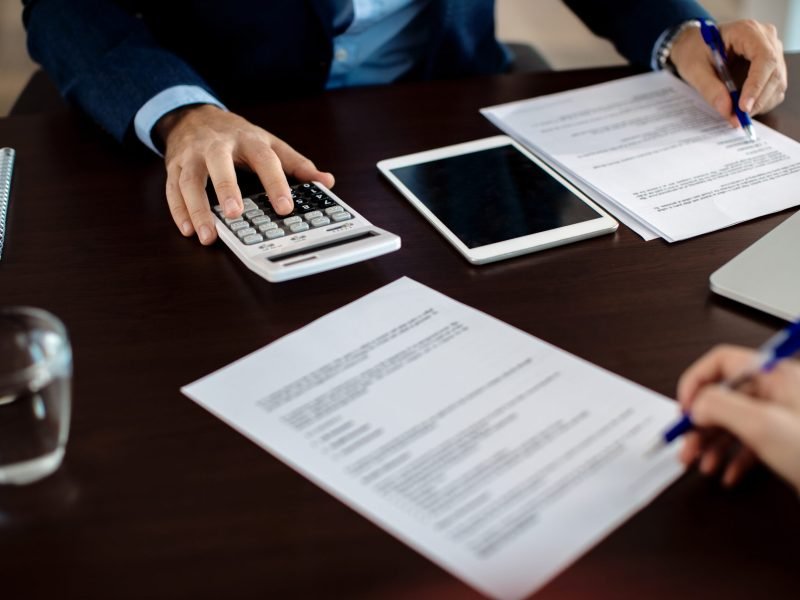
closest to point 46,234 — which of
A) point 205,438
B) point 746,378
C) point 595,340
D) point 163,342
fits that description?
point 163,342

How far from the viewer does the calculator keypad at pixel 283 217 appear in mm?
711

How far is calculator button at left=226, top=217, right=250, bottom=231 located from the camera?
72cm

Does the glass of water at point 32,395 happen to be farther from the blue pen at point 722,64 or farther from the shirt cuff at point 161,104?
the blue pen at point 722,64

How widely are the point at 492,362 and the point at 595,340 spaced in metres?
0.08

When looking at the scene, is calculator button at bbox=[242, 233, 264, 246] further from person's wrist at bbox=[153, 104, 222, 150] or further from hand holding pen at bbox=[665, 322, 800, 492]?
hand holding pen at bbox=[665, 322, 800, 492]

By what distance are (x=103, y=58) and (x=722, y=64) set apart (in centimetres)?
67

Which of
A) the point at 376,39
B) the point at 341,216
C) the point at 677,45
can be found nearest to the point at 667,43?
the point at 677,45

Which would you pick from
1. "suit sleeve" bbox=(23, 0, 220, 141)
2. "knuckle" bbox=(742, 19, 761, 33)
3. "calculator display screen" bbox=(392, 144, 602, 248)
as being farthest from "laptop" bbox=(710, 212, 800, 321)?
"suit sleeve" bbox=(23, 0, 220, 141)

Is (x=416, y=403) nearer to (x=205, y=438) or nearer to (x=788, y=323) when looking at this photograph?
(x=205, y=438)

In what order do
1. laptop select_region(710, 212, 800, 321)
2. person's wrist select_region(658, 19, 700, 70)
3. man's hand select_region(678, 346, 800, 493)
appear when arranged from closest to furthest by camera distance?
man's hand select_region(678, 346, 800, 493)
laptop select_region(710, 212, 800, 321)
person's wrist select_region(658, 19, 700, 70)

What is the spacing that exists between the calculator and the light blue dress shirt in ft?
1.44

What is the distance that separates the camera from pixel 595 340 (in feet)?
1.95

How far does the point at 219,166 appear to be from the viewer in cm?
77

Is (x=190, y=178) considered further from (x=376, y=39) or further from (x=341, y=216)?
(x=376, y=39)
